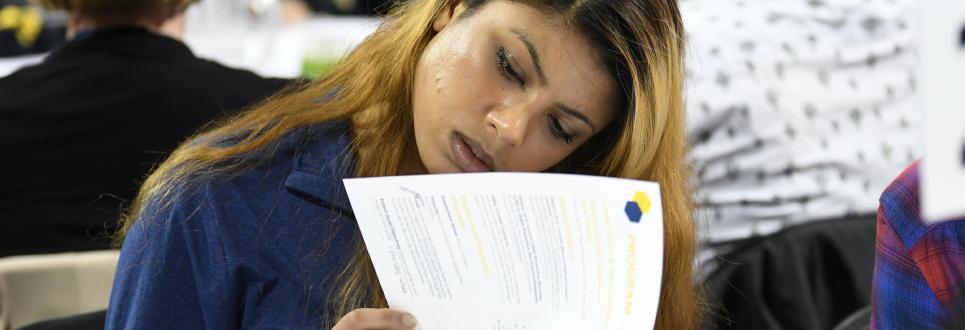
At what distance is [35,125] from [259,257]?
911 mm

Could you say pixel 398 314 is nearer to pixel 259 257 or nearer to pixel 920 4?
pixel 259 257

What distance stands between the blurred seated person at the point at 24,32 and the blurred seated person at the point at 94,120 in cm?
→ 128

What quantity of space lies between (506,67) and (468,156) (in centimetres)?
10

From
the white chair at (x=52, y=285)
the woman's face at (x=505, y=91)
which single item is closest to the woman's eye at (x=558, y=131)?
the woman's face at (x=505, y=91)

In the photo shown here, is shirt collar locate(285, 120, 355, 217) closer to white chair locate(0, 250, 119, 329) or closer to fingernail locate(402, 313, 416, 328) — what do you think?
fingernail locate(402, 313, 416, 328)

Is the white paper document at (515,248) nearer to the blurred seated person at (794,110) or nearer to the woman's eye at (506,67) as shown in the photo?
the woman's eye at (506,67)

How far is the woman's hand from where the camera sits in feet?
3.29

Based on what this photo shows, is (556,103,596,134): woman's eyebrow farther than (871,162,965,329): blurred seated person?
Yes

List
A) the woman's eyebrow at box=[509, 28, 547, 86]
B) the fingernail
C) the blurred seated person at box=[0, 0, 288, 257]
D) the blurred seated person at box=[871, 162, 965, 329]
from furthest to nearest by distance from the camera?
the blurred seated person at box=[0, 0, 288, 257], the woman's eyebrow at box=[509, 28, 547, 86], the fingernail, the blurred seated person at box=[871, 162, 965, 329]

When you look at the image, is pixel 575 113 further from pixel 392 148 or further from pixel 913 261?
pixel 913 261

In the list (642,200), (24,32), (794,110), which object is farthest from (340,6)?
(642,200)

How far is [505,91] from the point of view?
1.14 m

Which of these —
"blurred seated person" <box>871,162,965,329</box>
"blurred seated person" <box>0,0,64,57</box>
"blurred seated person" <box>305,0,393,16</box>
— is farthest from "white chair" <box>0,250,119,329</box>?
"blurred seated person" <box>305,0,393,16</box>

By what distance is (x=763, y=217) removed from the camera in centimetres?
190
